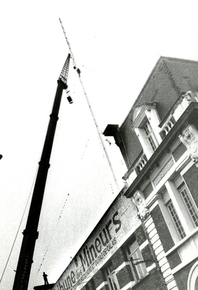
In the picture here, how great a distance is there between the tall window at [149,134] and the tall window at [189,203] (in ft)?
8.98

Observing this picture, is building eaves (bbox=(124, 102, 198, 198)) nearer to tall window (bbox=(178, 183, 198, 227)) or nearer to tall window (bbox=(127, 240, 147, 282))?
tall window (bbox=(178, 183, 198, 227))

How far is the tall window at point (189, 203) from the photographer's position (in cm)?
1272

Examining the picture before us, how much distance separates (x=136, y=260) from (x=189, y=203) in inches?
187

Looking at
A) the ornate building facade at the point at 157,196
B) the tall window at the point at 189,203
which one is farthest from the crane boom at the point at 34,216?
the tall window at the point at 189,203

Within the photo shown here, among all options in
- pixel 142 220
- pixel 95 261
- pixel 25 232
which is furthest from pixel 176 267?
pixel 95 261

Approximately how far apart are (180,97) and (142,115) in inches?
121

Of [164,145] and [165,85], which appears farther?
[165,85]

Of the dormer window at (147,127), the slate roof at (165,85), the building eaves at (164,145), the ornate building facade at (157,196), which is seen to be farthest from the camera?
the dormer window at (147,127)

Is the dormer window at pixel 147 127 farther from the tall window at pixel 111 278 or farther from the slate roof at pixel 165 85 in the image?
the tall window at pixel 111 278

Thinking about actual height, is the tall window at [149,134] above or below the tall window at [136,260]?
above

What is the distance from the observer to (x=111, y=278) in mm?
18000

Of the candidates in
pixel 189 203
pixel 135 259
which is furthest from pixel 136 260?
pixel 189 203

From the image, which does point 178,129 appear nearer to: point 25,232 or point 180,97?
point 180,97

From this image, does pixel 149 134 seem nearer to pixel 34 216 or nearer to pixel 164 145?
pixel 164 145
